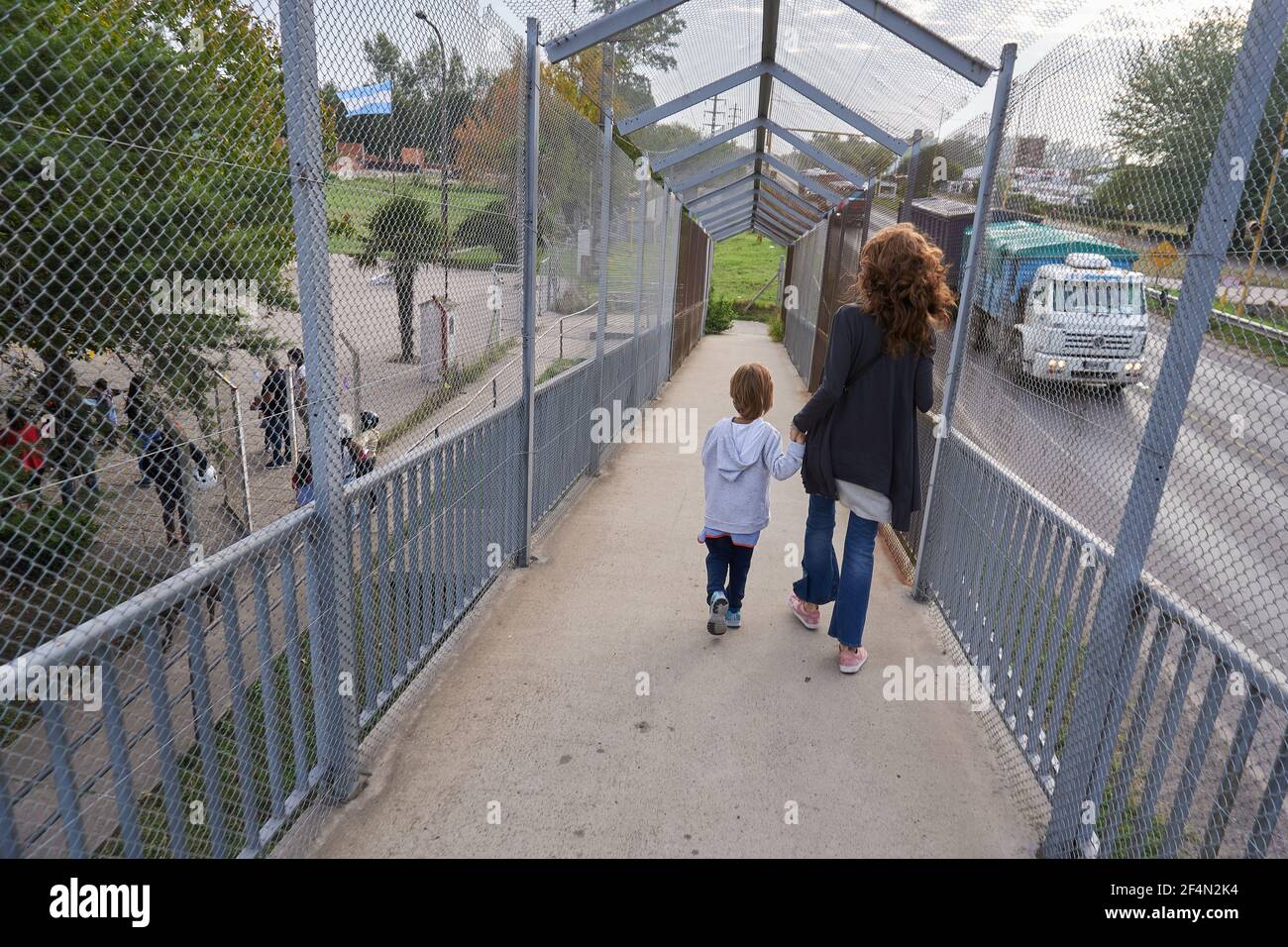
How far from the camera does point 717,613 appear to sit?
14.2 feet

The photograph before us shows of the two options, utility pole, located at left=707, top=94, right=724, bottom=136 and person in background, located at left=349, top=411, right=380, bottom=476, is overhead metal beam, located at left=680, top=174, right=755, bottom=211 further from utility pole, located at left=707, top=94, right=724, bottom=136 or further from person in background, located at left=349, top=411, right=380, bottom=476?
person in background, located at left=349, top=411, right=380, bottom=476

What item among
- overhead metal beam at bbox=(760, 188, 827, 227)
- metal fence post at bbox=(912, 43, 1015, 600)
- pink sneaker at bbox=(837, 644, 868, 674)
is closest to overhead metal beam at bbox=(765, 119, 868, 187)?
overhead metal beam at bbox=(760, 188, 827, 227)

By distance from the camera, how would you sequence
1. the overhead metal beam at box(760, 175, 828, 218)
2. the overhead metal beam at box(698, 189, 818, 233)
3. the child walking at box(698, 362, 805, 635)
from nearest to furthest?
the child walking at box(698, 362, 805, 635), the overhead metal beam at box(760, 175, 828, 218), the overhead metal beam at box(698, 189, 818, 233)

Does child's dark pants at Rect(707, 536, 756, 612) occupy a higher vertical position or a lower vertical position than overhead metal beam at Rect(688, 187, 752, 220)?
lower

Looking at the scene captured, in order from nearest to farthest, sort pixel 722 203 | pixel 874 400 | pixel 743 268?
1. pixel 874 400
2. pixel 722 203
3. pixel 743 268

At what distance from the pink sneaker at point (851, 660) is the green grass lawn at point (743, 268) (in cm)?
2877

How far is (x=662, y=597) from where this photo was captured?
16.0ft

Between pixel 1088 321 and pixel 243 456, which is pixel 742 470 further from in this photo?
pixel 243 456

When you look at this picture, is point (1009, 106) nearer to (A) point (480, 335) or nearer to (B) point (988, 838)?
(A) point (480, 335)

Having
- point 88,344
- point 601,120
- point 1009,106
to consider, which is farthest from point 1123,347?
point 601,120

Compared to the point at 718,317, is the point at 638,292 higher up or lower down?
higher up

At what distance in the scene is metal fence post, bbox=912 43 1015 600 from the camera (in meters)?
4.20

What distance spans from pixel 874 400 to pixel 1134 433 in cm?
126

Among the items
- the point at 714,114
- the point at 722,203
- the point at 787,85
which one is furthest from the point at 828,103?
the point at 722,203
